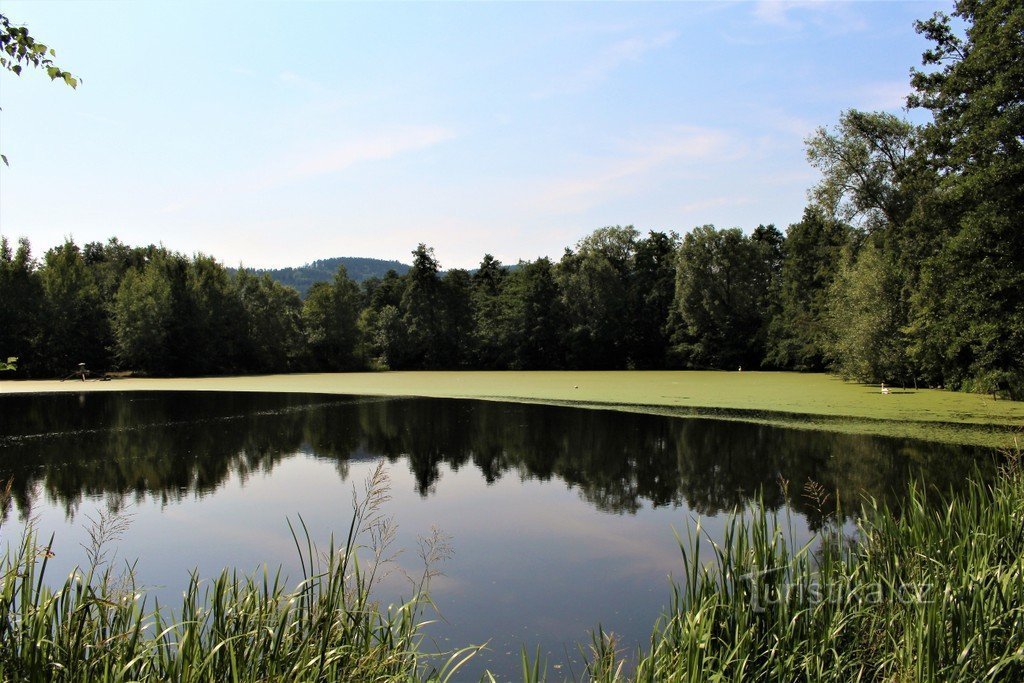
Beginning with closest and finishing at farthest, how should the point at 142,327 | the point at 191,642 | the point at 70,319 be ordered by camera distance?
the point at 191,642 < the point at 142,327 < the point at 70,319

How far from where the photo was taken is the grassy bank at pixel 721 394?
1709 centimetres

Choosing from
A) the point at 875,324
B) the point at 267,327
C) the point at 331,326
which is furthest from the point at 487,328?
the point at 875,324

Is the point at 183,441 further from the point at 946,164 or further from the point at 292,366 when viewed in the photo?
the point at 292,366

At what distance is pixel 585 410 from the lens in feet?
72.8

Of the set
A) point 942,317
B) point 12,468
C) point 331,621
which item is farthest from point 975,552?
point 942,317

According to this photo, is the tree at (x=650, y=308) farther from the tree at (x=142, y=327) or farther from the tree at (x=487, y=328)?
the tree at (x=142, y=327)

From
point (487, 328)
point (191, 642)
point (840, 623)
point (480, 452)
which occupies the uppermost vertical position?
point (487, 328)

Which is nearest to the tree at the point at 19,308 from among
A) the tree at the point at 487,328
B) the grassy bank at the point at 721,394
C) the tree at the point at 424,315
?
the grassy bank at the point at 721,394

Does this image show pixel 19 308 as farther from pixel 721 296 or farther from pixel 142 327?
pixel 721 296

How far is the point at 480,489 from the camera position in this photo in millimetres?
11570

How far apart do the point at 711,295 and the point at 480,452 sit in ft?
107

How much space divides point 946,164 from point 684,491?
1365cm

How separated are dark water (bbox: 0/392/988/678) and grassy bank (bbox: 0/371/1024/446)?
1974mm

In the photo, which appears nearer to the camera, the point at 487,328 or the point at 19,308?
the point at 19,308
